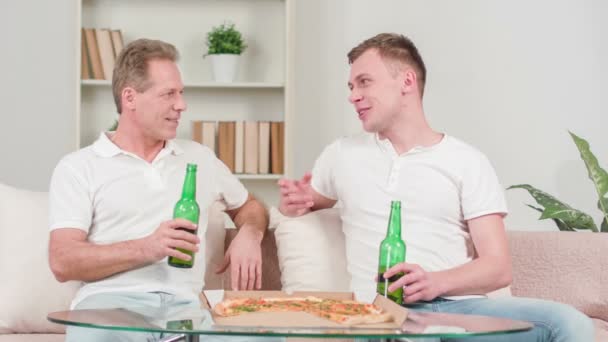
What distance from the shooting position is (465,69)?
14.6 ft

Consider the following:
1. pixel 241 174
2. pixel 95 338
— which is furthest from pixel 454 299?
pixel 241 174

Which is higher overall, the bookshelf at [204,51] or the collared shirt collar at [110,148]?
the bookshelf at [204,51]

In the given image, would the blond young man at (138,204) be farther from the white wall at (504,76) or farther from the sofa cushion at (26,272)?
the white wall at (504,76)

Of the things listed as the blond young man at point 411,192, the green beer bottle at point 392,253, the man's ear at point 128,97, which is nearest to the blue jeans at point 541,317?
the blond young man at point 411,192

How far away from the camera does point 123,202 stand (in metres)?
2.38

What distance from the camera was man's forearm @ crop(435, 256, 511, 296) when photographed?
2172 mm

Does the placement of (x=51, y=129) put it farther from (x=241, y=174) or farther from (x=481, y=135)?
(x=481, y=135)

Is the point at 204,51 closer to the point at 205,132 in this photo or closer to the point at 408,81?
the point at 205,132

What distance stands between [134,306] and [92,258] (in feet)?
0.52

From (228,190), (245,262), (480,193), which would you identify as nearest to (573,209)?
(480,193)

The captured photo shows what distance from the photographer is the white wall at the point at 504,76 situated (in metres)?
4.40

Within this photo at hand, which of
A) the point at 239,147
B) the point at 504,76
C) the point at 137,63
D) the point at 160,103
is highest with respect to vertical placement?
the point at 504,76

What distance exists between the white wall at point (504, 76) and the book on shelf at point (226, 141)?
35 cm

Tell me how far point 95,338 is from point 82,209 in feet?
1.42
